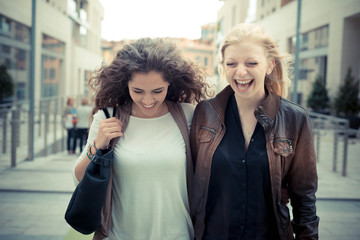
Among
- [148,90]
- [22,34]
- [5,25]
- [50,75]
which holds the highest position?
[5,25]

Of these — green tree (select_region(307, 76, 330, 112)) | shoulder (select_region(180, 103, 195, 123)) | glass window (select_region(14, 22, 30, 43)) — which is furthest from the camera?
green tree (select_region(307, 76, 330, 112))

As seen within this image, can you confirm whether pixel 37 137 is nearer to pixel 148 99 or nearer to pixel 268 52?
pixel 148 99

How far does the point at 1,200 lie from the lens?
4.59 meters

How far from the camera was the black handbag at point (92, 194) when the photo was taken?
1630 millimetres

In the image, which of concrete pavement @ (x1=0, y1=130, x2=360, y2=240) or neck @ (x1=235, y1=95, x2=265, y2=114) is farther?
concrete pavement @ (x1=0, y1=130, x2=360, y2=240)

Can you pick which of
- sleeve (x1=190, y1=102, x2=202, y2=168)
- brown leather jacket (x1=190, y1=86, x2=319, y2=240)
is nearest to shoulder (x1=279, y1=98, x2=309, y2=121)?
brown leather jacket (x1=190, y1=86, x2=319, y2=240)

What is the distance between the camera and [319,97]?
14.1 m

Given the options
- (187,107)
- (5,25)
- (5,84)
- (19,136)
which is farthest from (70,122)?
(187,107)

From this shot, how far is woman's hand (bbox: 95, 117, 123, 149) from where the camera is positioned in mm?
1698

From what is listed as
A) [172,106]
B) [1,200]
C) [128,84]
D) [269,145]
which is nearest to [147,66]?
[128,84]

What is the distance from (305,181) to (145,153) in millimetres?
809

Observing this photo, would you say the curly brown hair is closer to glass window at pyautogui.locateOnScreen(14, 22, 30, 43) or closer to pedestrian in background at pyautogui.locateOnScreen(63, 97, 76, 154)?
pedestrian in background at pyautogui.locateOnScreen(63, 97, 76, 154)

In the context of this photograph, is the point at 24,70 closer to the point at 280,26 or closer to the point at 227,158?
the point at 280,26

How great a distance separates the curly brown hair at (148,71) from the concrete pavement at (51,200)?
226 cm
